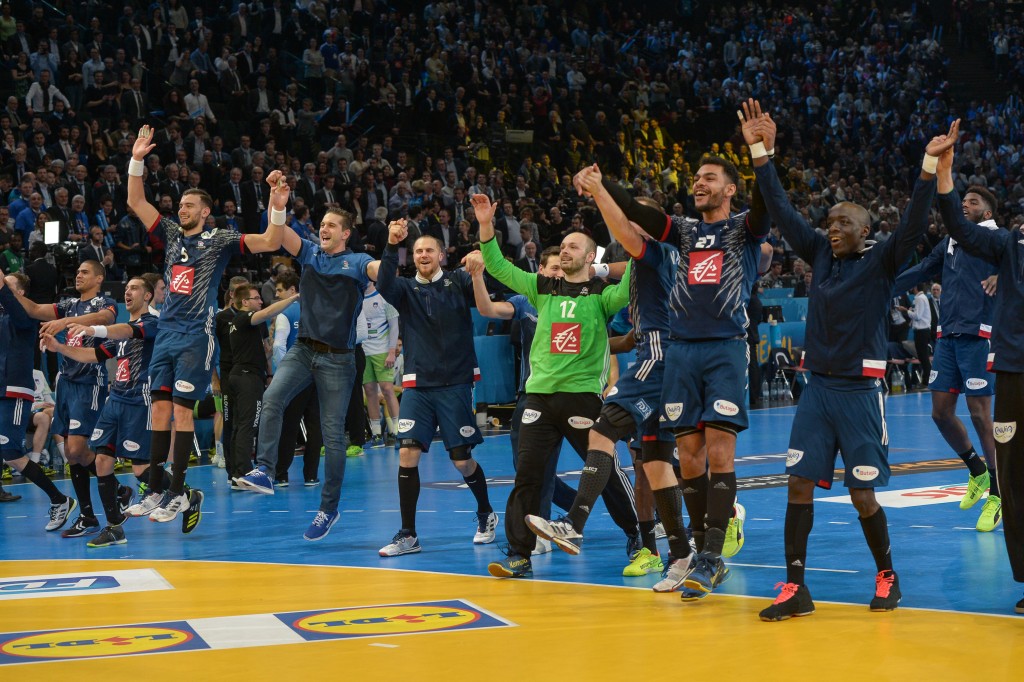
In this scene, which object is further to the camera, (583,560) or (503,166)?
(503,166)

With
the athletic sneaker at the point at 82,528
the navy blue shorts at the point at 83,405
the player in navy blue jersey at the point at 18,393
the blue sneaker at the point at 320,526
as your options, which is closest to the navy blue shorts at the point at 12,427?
the player in navy blue jersey at the point at 18,393

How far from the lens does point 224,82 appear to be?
20484 millimetres

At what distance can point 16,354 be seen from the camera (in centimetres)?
999

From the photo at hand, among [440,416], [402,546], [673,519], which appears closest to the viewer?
[673,519]

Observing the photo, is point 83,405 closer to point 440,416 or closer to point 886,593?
point 440,416

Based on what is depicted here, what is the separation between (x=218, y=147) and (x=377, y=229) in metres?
2.66

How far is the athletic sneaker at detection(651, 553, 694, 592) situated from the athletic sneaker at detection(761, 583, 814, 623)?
67 centimetres

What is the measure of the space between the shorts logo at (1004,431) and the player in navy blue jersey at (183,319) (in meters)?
4.85

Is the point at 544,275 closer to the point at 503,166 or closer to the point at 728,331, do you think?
the point at 728,331

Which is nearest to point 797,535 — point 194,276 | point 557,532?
point 557,532

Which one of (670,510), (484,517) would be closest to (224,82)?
(484,517)

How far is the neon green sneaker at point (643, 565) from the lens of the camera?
714 centimetres

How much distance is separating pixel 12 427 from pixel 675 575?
582cm

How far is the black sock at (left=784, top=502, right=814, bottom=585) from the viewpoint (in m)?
6.00
